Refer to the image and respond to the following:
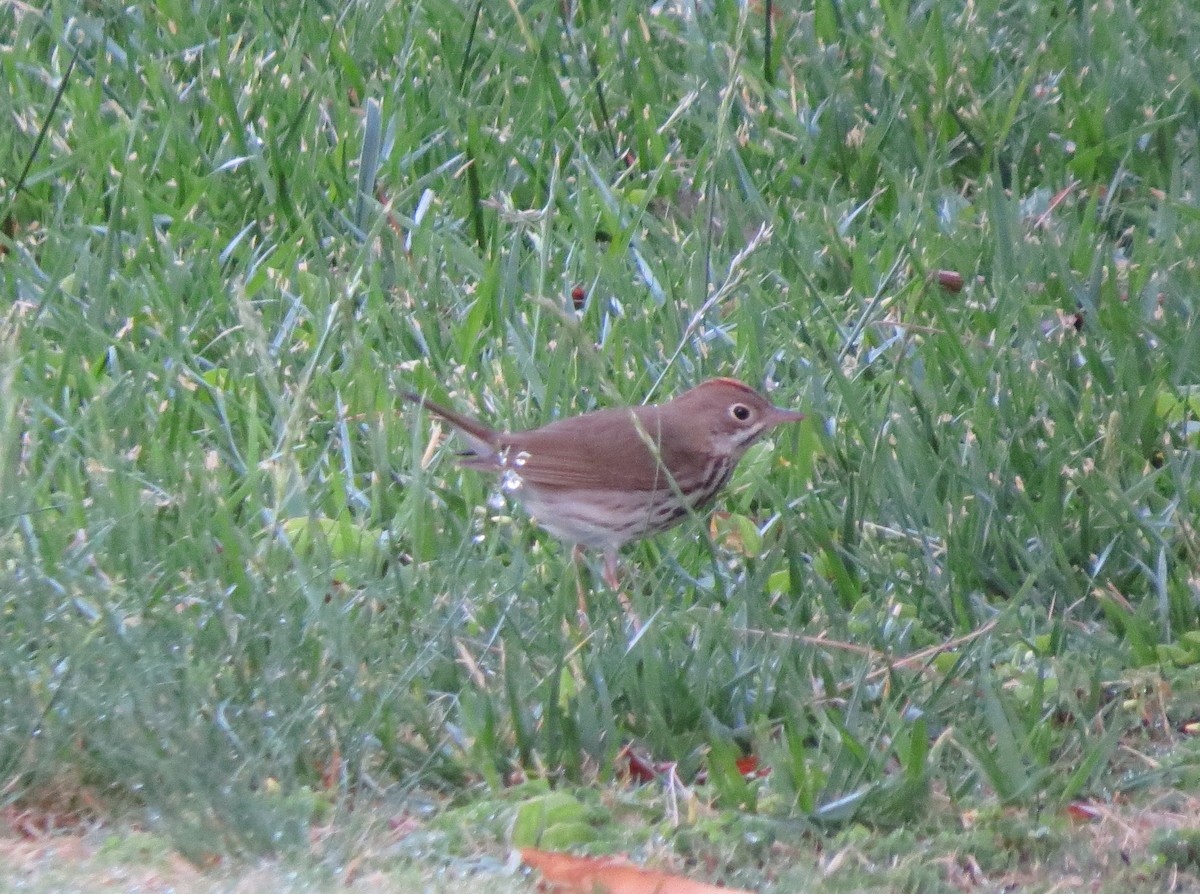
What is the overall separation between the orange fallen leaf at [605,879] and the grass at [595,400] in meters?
0.20

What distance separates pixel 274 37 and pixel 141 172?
3.57 feet

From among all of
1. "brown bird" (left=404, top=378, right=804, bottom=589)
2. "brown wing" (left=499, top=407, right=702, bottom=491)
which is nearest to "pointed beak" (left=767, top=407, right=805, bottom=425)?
"brown bird" (left=404, top=378, right=804, bottom=589)

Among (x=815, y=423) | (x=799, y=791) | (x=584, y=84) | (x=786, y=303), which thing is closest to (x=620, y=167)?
(x=584, y=84)

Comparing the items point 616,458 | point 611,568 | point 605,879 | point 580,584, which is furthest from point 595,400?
point 605,879

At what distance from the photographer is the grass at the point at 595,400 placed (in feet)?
12.1

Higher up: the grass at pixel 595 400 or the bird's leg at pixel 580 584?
the grass at pixel 595 400

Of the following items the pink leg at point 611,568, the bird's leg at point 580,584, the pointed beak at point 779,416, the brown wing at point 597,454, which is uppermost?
the pointed beak at point 779,416

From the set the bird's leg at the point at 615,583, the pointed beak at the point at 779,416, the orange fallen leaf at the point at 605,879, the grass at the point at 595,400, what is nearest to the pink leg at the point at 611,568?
the bird's leg at the point at 615,583

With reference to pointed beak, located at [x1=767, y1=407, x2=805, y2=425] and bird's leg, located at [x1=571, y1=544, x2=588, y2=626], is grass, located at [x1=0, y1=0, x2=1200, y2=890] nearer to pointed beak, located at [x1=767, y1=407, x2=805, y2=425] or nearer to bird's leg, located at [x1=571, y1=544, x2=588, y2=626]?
bird's leg, located at [x1=571, y1=544, x2=588, y2=626]

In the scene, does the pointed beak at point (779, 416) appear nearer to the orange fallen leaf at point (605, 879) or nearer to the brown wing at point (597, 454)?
the brown wing at point (597, 454)

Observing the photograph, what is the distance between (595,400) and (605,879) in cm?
270

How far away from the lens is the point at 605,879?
127 inches

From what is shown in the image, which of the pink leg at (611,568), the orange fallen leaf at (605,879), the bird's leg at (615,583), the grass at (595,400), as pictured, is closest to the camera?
the orange fallen leaf at (605,879)

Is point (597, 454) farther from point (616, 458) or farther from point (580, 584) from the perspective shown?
point (580, 584)
